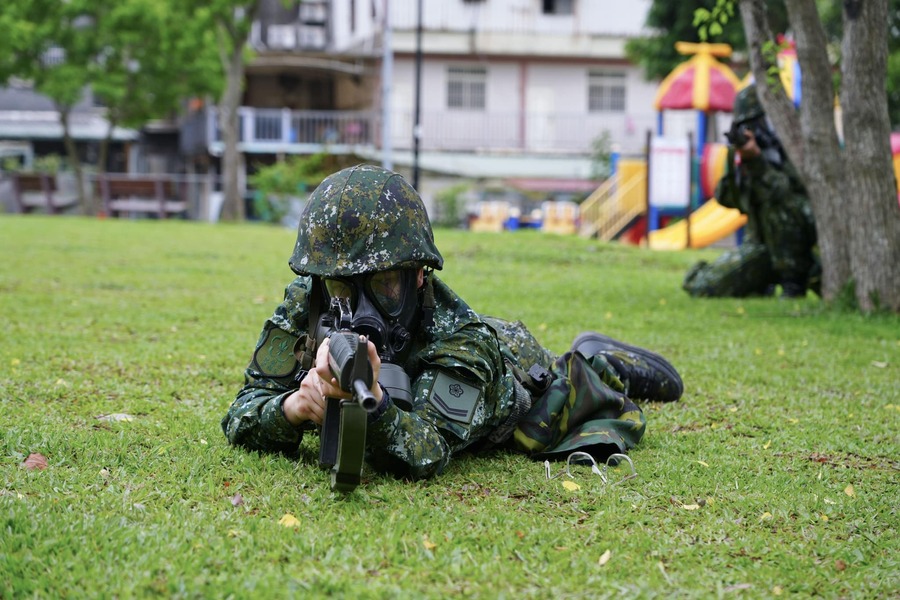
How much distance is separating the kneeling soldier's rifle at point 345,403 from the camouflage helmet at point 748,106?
323 inches

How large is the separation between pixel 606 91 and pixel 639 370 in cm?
3156

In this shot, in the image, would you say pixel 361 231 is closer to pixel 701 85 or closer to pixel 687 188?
pixel 687 188

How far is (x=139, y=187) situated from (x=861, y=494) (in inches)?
1235

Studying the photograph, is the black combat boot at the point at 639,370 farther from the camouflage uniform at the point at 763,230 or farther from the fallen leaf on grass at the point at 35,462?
the camouflage uniform at the point at 763,230

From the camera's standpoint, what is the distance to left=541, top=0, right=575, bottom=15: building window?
35469 millimetres

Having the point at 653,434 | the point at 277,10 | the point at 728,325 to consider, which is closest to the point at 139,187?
the point at 277,10

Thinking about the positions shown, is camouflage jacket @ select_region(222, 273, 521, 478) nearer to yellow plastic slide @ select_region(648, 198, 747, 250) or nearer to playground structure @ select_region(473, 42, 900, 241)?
yellow plastic slide @ select_region(648, 198, 747, 250)

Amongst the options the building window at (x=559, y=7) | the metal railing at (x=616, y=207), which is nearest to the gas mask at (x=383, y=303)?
the metal railing at (x=616, y=207)

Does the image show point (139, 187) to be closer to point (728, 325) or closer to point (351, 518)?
point (728, 325)

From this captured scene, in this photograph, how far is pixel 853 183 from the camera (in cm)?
941

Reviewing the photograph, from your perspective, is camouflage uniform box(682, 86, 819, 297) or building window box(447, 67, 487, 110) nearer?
camouflage uniform box(682, 86, 819, 297)

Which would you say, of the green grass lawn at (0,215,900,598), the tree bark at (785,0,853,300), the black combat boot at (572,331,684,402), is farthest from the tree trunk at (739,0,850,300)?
the black combat boot at (572,331,684,402)

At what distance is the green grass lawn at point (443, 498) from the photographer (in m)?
3.17

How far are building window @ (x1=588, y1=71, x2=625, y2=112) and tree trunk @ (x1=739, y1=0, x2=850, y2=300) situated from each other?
26724 millimetres
